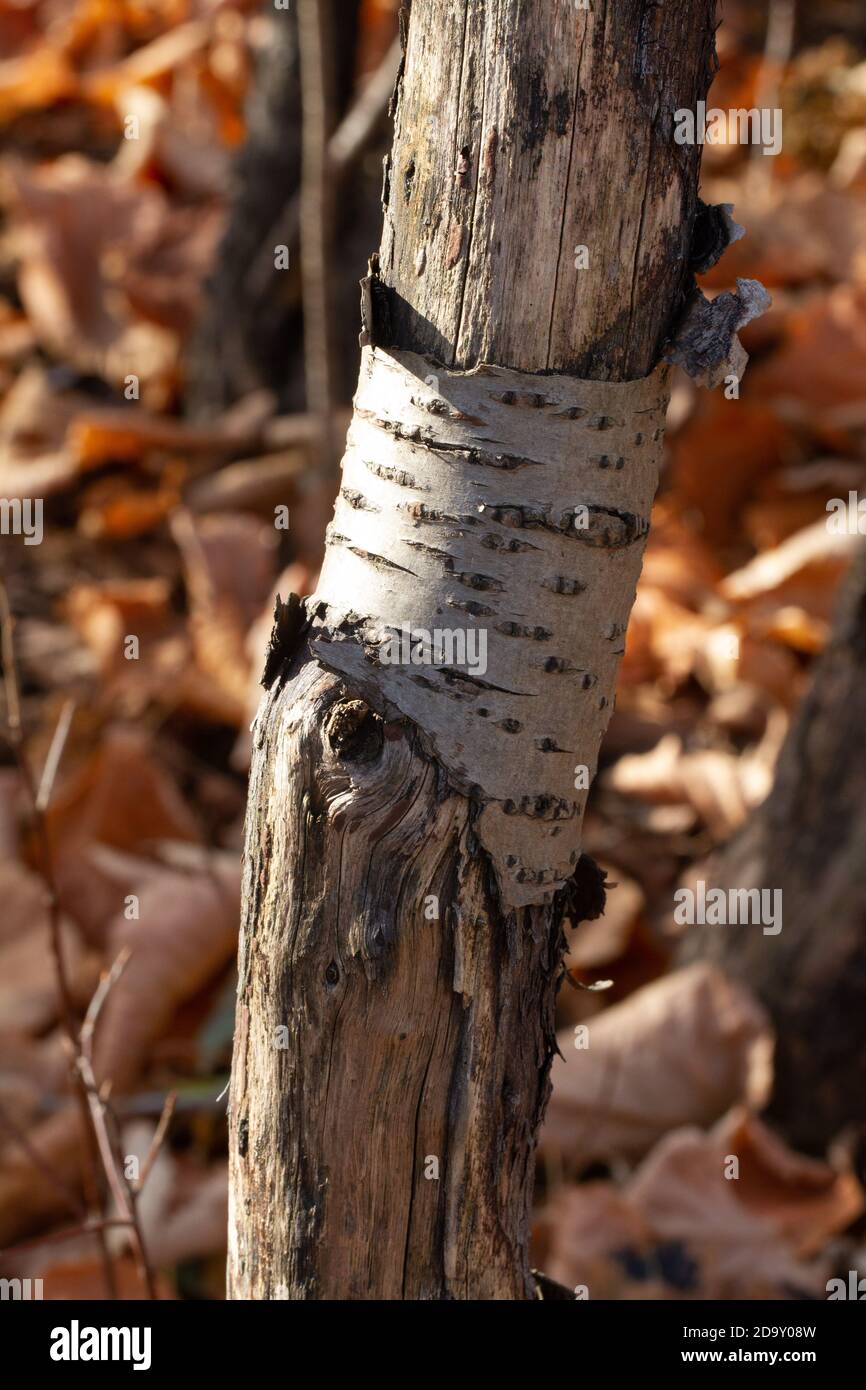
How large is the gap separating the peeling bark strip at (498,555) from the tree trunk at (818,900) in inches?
55.6

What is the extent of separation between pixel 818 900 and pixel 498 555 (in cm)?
162

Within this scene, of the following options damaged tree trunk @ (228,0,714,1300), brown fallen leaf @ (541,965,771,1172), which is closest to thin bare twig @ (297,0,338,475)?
brown fallen leaf @ (541,965,771,1172)

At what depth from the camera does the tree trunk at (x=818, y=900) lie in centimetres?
230

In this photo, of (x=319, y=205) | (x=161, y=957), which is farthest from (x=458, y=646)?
(x=319, y=205)

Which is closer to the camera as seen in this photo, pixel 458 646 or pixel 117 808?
pixel 458 646

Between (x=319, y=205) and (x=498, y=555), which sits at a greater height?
(x=319, y=205)

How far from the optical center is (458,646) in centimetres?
97

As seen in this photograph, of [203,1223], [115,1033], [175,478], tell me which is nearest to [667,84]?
[203,1223]

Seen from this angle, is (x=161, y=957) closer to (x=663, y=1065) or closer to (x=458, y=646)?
(x=663, y=1065)

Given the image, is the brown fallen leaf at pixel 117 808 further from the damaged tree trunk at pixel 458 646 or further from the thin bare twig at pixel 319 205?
the damaged tree trunk at pixel 458 646

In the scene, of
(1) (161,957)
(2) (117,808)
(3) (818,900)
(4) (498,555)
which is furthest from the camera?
(2) (117,808)

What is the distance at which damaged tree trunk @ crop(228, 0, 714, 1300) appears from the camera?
894mm

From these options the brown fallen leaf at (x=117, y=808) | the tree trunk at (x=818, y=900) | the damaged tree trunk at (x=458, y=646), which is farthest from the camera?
the brown fallen leaf at (x=117, y=808)

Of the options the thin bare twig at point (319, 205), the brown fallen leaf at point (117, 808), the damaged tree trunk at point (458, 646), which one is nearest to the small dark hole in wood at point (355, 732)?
the damaged tree trunk at point (458, 646)
